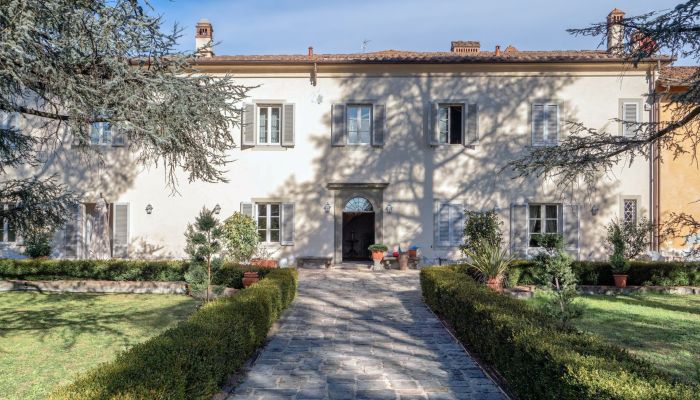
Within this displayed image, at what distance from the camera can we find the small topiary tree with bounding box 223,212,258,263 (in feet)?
45.2

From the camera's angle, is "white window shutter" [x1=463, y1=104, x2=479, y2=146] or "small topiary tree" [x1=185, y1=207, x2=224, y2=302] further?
"white window shutter" [x1=463, y1=104, x2=479, y2=146]

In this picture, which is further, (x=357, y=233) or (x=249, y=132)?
(x=357, y=233)

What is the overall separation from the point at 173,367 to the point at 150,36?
4.56m

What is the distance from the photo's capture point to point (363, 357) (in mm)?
6551

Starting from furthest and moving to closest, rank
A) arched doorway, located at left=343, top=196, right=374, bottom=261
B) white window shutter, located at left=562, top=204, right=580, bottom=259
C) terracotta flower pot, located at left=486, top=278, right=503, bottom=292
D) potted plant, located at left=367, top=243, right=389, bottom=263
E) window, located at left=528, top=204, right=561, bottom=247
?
arched doorway, located at left=343, top=196, right=374, bottom=261
window, located at left=528, top=204, right=561, bottom=247
white window shutter, located at left=562, top=204, right=580, bottom=259
potted plant, located at left=367, top=243, right=389, bottom=263
terracotta flower pot, located at left=486, top=278, right=503, bottom=292

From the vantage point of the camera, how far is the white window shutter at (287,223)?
16.6 meters

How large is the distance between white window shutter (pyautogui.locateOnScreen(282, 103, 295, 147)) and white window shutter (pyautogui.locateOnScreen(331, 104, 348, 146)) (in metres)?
1.33

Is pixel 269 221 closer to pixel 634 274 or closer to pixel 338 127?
pixel 338 127

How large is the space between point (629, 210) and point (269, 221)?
472 inches

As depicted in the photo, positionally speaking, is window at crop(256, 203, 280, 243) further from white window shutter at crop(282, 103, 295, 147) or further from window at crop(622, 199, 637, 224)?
window at crop(622, 199, 637, 224)

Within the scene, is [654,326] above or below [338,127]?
below

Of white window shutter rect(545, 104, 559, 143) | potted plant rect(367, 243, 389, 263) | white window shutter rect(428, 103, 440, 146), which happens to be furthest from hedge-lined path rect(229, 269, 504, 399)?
white window shutter rect(545, 104, 559, 143)

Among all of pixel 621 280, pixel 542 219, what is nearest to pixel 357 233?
pixel 542 219

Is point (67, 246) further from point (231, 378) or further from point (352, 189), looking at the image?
point (231, 378)
